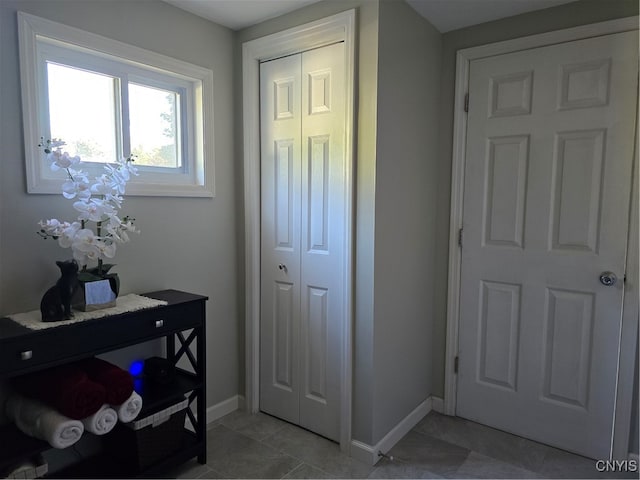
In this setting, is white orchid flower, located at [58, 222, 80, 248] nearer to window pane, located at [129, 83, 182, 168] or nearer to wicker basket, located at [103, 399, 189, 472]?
window pane, located at [129, 83, 182, 168]

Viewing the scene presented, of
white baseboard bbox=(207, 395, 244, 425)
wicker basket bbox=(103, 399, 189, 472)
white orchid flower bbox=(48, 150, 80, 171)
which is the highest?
white orchid flower bbox=(48, 150, 80, 171)

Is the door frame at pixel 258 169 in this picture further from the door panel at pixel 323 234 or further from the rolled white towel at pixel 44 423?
the rolled white towel at pixel 44 423

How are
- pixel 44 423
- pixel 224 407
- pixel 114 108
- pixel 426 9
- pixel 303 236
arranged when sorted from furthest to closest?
1. pixel 224 407
2. pixel 303 236
3. pixel 426 9
4. pixel 114 108
5. pixel 44 423

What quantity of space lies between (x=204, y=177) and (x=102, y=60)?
0.73 metres

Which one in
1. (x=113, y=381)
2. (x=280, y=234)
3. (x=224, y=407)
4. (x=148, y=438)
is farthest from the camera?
(x=224, y=407)

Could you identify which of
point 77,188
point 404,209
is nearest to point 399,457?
point 404,209

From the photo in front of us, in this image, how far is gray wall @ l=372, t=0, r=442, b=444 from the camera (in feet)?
6.79

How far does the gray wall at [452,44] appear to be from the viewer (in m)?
2.07

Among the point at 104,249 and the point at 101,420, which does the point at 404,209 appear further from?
the point at 101,420

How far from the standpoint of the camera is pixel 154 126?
227 centimetres

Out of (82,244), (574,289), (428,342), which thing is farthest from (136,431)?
(574,289)

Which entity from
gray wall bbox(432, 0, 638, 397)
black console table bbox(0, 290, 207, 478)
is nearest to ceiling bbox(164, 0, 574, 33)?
gray wall bbox(432, 0, 638, 397)

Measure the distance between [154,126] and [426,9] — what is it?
1553mm

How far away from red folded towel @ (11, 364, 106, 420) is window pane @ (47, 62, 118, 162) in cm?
96
